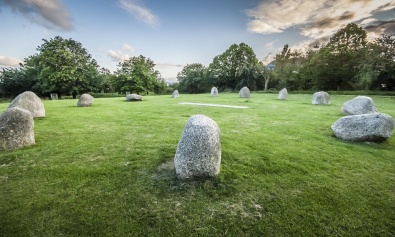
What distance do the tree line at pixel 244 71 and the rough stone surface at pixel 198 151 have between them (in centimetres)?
3416

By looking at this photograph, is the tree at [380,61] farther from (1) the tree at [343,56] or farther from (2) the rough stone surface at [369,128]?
(2) the rough stone surface at [369,128]

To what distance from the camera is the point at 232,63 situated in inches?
2085

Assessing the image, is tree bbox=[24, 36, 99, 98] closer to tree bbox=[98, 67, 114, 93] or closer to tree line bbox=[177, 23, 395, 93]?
tree bbox=[98, 67, 114, 93]

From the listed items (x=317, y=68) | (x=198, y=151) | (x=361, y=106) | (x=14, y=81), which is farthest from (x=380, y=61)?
(x=14, y=81)

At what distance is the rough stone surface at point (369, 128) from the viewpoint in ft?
20.8

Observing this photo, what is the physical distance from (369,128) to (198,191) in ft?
Result: 20.9

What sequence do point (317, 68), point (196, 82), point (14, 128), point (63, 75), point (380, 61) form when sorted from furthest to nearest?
point (196, 82), point (317, 68), point (63, 75), point (380, 61), point (14, 128)

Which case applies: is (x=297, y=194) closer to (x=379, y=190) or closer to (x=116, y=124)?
(x=379, y=190)

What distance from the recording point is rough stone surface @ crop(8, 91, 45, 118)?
10234 millimetres

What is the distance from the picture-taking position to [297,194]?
3.69 m

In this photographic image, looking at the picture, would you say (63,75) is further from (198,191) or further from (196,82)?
(198,191)

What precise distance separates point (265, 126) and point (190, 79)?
4686 centimetres

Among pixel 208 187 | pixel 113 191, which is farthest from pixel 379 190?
pixel 113 191

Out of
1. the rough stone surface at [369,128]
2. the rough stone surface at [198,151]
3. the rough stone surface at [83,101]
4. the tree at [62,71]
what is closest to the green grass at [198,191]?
the rough stone surface at [198,151]
